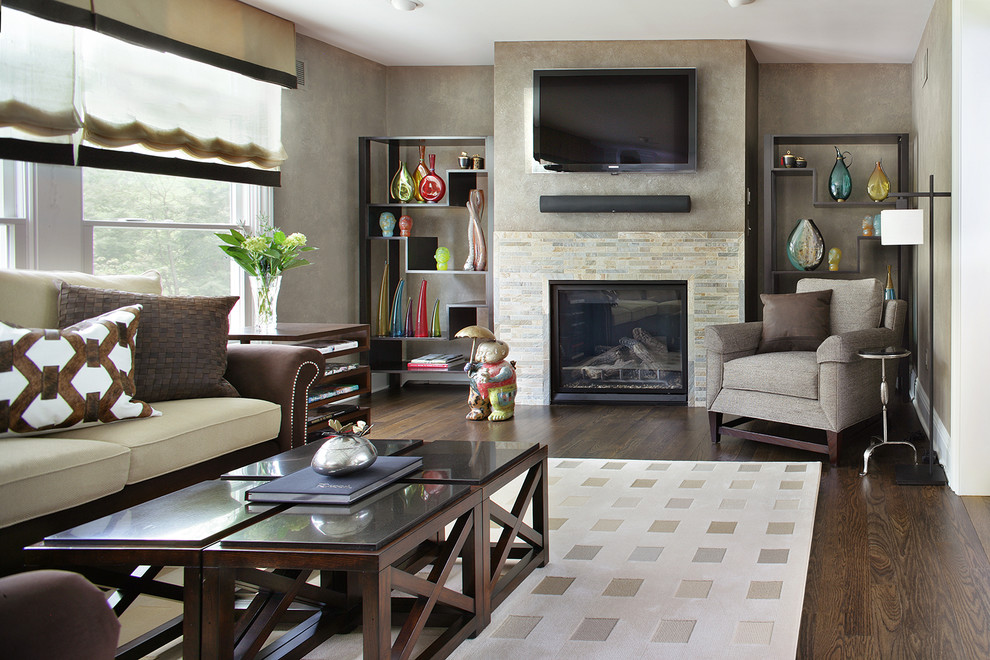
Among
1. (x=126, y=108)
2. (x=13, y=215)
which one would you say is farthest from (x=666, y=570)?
(x=126, y=108)

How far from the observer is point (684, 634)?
2.18 meters

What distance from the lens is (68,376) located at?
264cm

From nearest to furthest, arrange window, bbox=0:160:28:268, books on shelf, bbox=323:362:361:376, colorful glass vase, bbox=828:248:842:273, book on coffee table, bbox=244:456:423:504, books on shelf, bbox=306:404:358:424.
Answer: book on coffee table, bbox=244:456:423:504 < window, bbox=0:160:28:268 < books on shelf, bbox=306:404:358:424 < books on shelf, bbox=323:362:361:376 < colorful glass vase, bbox=828:248:842:273

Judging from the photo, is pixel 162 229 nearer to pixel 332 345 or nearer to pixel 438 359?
pixel 332 345

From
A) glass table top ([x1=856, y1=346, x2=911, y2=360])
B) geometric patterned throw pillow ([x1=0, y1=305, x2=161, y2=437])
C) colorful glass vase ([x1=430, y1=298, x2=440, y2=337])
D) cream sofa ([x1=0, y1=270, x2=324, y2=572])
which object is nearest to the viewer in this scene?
cream sofa ([x1=0, y1=270, x2=324, y2=572])

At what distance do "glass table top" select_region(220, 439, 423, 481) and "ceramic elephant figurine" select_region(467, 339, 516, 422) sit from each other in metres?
2.75

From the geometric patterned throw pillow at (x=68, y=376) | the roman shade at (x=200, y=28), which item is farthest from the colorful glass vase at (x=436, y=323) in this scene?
the geometric patterned throw pillow at (x=68, y=376)

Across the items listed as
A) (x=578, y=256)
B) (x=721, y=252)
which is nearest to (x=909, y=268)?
(x=721, y=252)

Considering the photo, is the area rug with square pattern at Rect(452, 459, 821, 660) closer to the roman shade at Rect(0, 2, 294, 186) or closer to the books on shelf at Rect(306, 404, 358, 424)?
the books on shelf at Rect(306, 404, 358, 424)

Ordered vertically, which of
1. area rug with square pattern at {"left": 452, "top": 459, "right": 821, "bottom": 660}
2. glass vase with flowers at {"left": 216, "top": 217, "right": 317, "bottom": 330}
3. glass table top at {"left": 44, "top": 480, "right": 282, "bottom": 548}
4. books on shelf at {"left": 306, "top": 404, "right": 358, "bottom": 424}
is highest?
glass vase with flowers at {"left": 216, "top": 217, "right": 317, "bottom": 330}

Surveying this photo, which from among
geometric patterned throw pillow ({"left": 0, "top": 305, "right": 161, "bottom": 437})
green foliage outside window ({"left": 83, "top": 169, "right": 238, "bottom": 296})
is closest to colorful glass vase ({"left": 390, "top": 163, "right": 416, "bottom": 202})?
green foliage outside window ({"left": 83, "top": 169, "right": 238, "bottom": 296})

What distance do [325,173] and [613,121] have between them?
1.99m

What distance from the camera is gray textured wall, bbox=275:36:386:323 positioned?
5664mm

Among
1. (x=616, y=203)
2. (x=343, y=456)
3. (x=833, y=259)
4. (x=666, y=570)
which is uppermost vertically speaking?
(x=616, y=203)
